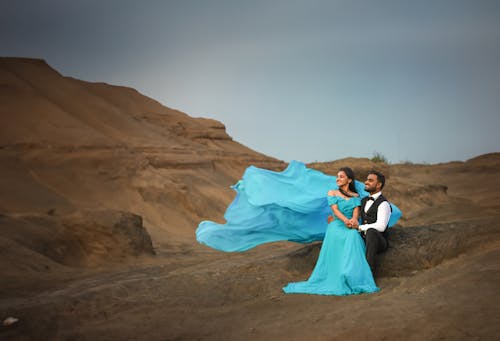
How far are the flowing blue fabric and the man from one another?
0.72m

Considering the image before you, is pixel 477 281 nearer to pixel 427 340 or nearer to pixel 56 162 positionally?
pixel 427 340

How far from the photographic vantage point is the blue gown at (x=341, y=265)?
6328 millimetres

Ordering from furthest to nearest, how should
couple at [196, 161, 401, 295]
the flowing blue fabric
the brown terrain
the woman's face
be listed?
the flowing blue fabric
the woman's face
couple at [196, 161, 401, 295]
the brown terrain

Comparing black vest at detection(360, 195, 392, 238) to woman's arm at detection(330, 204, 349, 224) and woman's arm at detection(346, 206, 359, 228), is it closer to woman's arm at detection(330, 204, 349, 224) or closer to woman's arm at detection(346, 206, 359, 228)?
woman's arm at detection(346, 206, 359, 228)

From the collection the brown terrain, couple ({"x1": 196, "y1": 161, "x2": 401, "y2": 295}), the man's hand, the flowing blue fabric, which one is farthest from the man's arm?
the flowing blue fabric

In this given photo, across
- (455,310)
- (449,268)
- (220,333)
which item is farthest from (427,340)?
(449,268)

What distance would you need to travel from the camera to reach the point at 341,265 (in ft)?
21.1

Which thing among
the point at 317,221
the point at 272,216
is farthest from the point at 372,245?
the point at 272,216

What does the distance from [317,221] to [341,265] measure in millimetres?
1118

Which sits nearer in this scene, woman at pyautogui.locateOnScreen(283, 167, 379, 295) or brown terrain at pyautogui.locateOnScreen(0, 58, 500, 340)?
brown terrain at pyautogui.locateOnScreen(0, 58, 500, 340)

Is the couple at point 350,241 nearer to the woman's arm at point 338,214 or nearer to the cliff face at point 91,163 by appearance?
the woman's arm at point 338,214

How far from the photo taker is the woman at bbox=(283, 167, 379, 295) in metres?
6.34

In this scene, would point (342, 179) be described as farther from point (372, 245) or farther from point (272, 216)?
point (272, 216)

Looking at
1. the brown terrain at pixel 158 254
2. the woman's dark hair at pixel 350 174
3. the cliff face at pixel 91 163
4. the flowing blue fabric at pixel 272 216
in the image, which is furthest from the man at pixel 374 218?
the cliff face at pixel 91 163
